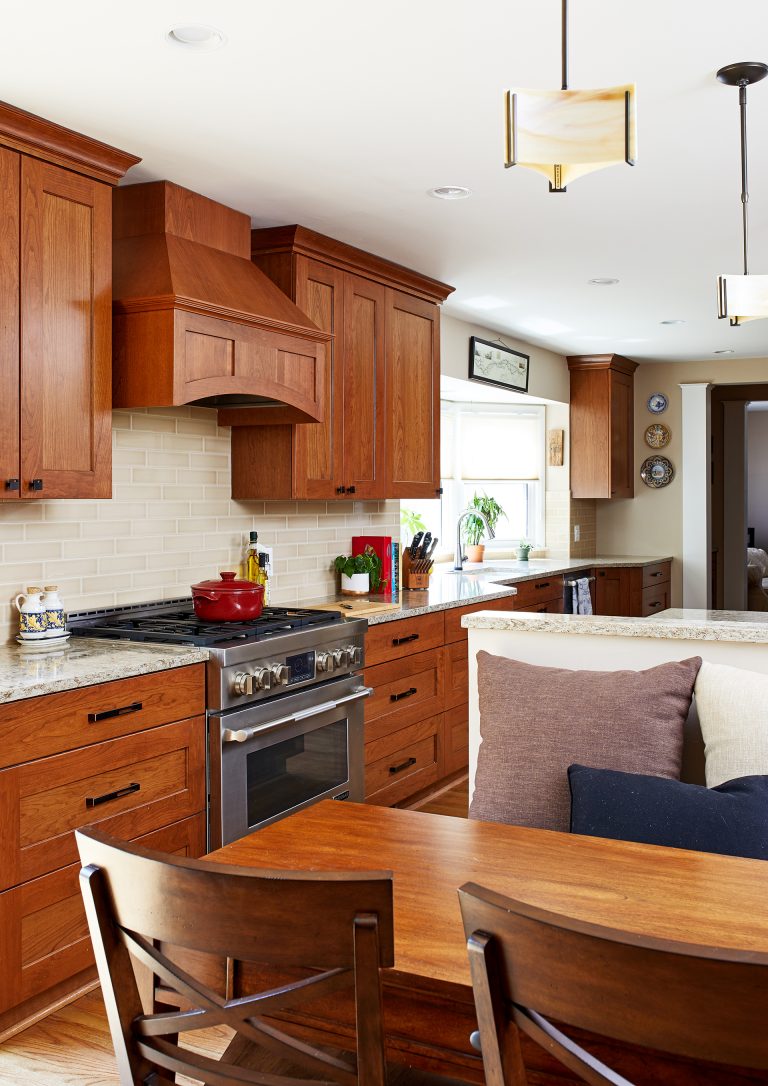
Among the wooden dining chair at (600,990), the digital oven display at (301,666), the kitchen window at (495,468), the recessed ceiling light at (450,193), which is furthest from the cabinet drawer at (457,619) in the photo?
the wooden dining chair at (600,990)

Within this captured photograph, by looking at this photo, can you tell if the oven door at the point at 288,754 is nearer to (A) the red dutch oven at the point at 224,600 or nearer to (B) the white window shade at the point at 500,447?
(A) the red dutch oven at the point at 224,600

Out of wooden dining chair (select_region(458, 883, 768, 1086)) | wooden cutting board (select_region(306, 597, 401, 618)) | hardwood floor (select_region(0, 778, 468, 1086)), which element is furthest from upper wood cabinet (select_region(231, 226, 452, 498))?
wooden dining chair (select_region(458, 883, 768, 1086))

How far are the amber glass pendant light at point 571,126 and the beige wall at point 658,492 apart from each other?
669 cm

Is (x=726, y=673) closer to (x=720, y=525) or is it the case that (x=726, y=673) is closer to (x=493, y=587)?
(x=493, y=587)

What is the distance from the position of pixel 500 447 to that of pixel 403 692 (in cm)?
339

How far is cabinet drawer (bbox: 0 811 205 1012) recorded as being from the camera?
7.90 ft

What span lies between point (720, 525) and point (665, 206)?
5307 mm

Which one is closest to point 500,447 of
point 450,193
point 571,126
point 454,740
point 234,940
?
point 454,740

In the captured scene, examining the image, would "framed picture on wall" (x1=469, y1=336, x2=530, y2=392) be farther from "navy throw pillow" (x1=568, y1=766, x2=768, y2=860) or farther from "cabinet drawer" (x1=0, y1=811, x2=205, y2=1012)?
"navy throw pillow" (x1=568, y1=766, x2=768, y2=860)

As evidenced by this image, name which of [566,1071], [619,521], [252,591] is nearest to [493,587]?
[252,591]

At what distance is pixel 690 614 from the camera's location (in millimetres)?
3832

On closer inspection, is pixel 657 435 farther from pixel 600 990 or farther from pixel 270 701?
pixel 600 990

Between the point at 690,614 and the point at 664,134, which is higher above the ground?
the point at 664,134

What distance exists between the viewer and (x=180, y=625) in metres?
3.37
